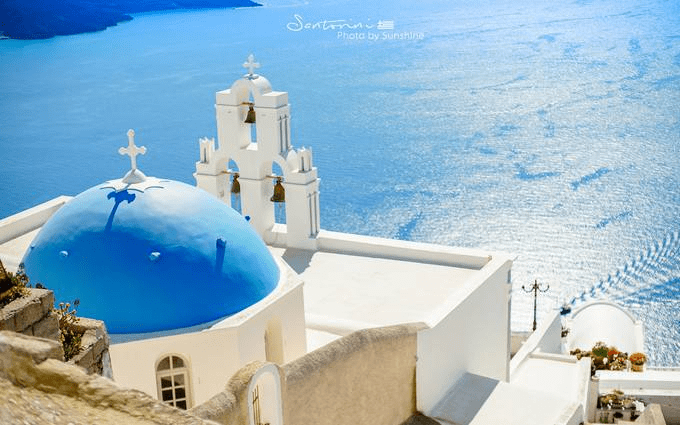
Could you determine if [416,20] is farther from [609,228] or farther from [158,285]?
[158,285]

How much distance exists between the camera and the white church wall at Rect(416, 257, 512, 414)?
10688 millimetres

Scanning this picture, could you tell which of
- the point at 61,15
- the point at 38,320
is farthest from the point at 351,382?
the point at 61,15

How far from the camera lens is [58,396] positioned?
331 cm

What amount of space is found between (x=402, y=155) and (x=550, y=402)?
29.5 meters

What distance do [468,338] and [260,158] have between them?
147 inches

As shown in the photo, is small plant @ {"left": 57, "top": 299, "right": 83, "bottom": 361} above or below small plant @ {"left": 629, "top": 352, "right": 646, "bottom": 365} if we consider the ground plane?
above

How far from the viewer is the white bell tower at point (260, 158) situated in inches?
494

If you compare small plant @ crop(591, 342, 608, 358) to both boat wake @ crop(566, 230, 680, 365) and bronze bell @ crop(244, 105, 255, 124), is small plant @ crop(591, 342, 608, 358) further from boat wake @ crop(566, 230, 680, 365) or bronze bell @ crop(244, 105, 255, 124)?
bronze bell @ crop(244, 105, 255, 124)

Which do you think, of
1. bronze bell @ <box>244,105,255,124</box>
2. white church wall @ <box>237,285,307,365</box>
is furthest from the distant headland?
white church wall @ <box>237,285,307,365</box>

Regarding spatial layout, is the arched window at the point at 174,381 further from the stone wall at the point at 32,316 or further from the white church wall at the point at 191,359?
the stone wall at the point at 32,316

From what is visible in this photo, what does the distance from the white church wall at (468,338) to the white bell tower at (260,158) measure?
253 cm

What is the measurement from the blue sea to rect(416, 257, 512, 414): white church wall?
47.2 ft

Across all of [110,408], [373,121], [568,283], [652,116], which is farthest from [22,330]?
[652,116]

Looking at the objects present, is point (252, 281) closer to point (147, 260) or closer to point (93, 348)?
point (147, 260)
